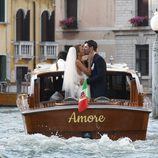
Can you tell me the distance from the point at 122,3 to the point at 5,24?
334 inches

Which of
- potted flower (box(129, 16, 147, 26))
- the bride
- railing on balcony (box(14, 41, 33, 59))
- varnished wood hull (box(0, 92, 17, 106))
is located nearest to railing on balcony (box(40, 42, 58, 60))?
railing on balcony (box(14, 41, 33, 59))

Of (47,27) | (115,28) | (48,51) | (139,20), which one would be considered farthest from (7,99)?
(47,27)

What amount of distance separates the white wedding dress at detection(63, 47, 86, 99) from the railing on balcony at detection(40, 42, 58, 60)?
3351 cm

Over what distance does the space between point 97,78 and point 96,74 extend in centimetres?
11

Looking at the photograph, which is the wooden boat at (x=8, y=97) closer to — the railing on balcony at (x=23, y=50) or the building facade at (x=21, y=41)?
the building facade at (x=21, y=41)

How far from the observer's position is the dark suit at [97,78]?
15.3 m

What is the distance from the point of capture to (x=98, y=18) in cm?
4306

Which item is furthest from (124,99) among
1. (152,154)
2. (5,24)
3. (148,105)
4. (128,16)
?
(5,24)

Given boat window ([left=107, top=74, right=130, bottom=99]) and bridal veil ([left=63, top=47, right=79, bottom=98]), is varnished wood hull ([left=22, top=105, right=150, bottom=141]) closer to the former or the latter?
bridal veil ([left=63, top=47, right=79, bottom=98])

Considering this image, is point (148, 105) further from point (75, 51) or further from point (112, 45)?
point (112, 45)

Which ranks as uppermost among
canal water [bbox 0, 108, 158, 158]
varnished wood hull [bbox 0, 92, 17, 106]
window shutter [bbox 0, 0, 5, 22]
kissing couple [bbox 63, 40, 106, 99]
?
window shutter [bbox 0, 0, 5, 22]

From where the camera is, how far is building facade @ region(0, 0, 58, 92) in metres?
48.9

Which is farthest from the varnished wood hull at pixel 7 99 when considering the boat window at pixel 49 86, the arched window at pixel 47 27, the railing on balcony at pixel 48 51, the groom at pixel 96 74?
the groom at pixel 96 74

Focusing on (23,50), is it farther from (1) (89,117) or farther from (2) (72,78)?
(1) (89,117)
